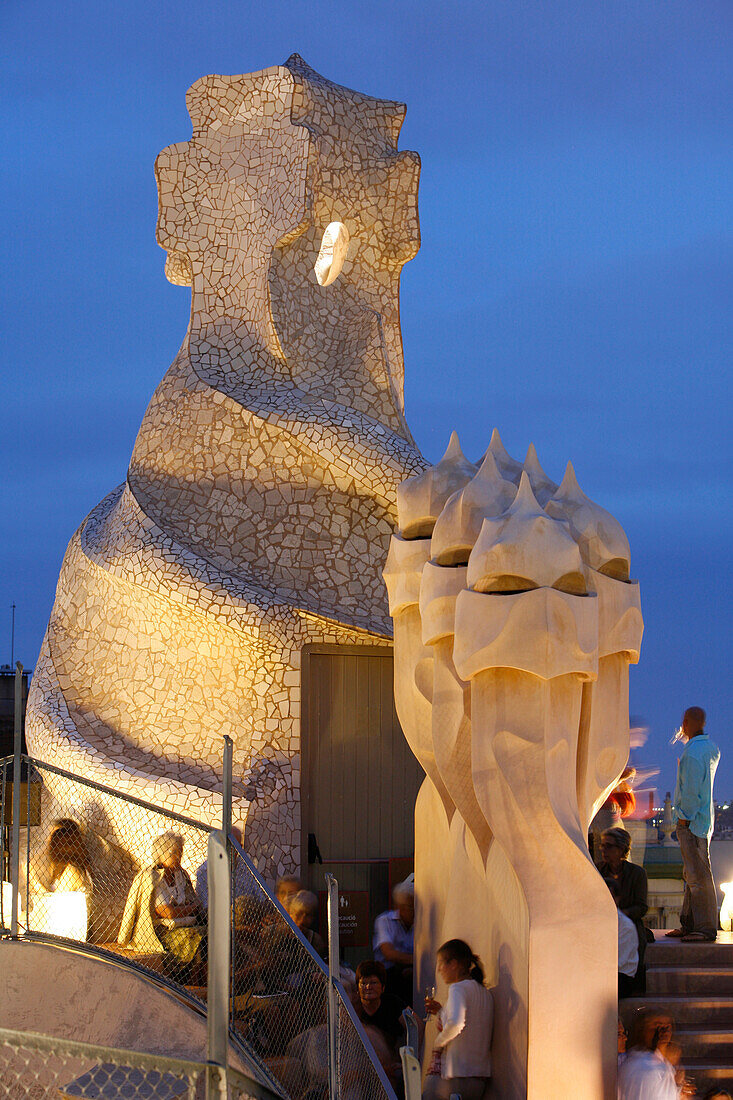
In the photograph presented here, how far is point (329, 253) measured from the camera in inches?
432

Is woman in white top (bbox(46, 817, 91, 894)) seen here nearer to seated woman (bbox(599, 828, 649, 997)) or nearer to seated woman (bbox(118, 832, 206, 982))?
seated woman (bbox(118, 832, 206, 982))

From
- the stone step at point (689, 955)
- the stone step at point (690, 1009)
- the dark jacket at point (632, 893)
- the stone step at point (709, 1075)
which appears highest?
the dark jacket at point (632, 893)

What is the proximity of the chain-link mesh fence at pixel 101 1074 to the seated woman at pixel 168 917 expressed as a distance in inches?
27.6

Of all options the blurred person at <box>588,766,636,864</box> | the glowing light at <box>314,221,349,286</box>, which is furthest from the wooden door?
the glowing light at <box>314,221,349,286</box>

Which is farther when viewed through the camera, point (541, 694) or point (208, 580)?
point (208, 580)

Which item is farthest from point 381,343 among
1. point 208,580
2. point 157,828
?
point 157,828

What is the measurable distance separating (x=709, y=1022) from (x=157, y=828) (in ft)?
12.6

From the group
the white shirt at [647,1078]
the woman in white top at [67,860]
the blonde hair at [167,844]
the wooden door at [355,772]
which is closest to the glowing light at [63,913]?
the blonde hair at [167,844]

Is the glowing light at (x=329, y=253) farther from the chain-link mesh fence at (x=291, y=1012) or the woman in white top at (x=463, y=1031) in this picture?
the woman in white top at (x=463, y=1031)

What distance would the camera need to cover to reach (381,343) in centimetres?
1116

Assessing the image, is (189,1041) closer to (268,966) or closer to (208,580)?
(268,966)

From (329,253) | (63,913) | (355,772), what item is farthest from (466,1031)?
(329,253)

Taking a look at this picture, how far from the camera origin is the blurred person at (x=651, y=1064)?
6078 millimetres

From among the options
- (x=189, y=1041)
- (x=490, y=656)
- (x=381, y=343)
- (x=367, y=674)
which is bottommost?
(x=189, y=1041)
